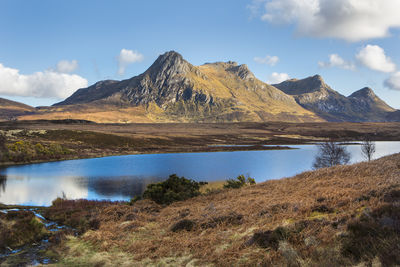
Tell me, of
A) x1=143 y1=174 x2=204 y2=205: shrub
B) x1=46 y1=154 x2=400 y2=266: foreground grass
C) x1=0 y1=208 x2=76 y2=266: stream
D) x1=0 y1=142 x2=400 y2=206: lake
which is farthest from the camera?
x1=0 y1=142 x2=400 y2=206: lake

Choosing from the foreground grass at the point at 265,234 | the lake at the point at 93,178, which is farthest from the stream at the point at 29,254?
the lake at the point at 93,178

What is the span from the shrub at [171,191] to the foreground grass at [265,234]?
6.18 m

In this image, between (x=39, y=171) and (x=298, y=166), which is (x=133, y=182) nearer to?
(x=39, y=171)

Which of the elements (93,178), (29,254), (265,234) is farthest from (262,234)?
(93,178)

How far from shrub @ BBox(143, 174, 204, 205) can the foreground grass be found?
6.18 m

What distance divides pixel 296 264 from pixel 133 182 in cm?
4476

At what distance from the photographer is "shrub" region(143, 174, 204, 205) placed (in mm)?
22422

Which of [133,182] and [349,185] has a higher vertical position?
[349,185]

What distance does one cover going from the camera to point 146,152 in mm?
104938

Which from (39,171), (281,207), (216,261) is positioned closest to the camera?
(216,261)

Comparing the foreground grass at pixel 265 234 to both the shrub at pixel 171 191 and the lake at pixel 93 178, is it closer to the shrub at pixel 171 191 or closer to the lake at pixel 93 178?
the shrub at pixel 171 191

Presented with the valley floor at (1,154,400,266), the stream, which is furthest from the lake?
the valley floor at (1,154,400,266)

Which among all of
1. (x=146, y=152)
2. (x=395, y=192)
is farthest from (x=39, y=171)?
(x=395, y=192)

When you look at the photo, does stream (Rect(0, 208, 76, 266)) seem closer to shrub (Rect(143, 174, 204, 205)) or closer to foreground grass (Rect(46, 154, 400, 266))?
foreground grass (Rect(46, 154, 400, 266))
